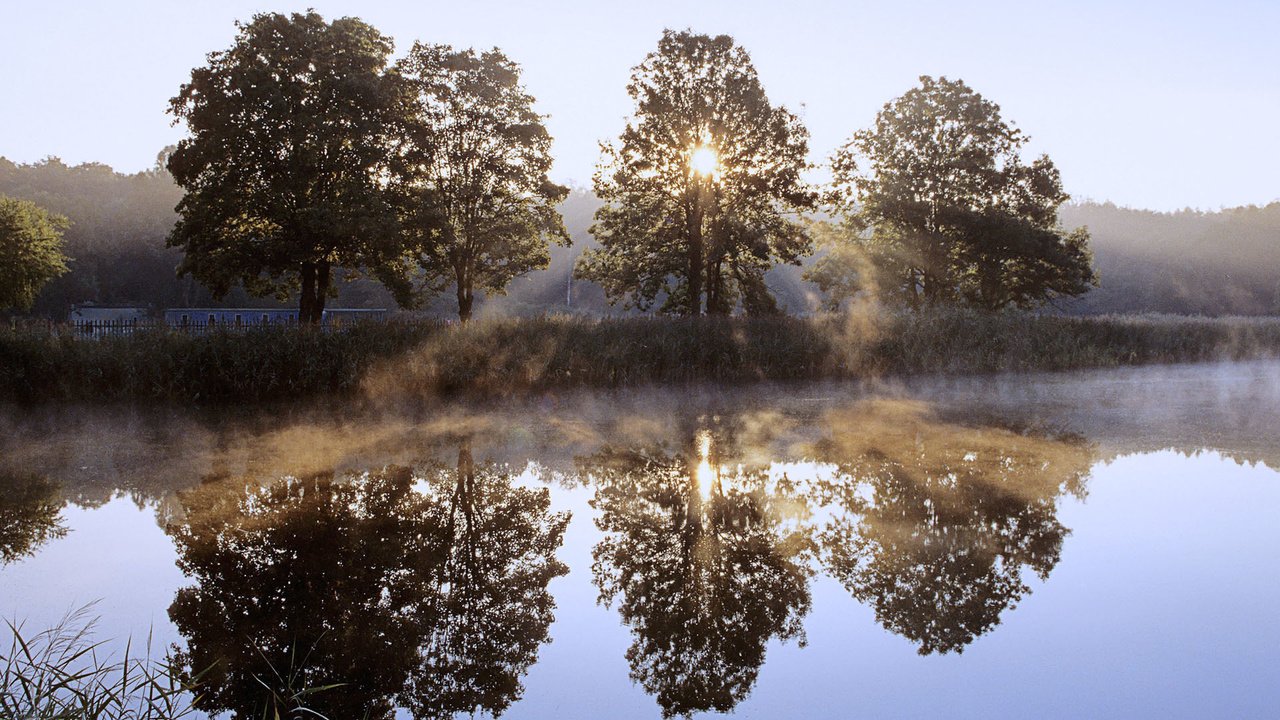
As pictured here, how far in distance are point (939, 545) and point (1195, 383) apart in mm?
19651

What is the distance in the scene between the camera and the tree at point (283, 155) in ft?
87.4

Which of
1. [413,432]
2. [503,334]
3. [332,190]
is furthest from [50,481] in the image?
[332,190]

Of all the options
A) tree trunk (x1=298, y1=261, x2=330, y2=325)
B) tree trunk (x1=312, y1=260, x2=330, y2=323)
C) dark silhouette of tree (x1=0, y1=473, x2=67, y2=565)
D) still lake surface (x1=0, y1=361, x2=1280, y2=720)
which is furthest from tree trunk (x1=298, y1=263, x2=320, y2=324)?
dark silhouette of tree (x1=0, y1=473, x2=67, y2=565)

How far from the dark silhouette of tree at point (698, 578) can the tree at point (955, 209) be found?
2886cm

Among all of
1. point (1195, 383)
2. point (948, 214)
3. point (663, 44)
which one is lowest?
point (1195, 383)

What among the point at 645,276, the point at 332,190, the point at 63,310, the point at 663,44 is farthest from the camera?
the point at 63,310

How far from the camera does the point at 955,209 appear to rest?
113ft

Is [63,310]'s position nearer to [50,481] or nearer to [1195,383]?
[50,481]

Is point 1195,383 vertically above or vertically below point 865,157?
below

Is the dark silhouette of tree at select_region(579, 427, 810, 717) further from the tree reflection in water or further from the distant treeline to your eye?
the distant treeline

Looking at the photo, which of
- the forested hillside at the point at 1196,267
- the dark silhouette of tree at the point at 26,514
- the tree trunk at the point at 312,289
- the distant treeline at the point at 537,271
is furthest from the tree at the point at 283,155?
the forested hillside at the point at 1196,267

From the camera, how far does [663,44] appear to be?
29.7 m

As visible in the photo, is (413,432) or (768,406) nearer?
(413,432)

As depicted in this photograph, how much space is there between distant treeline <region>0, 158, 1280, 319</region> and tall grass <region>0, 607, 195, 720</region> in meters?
60.0
